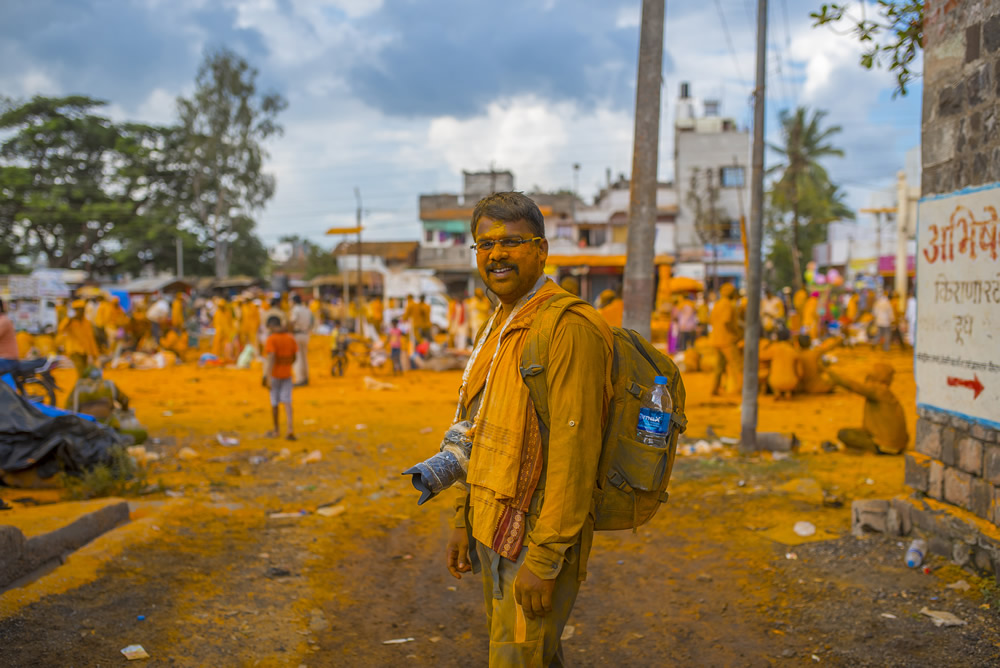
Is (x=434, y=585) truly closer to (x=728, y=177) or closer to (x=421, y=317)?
(x=421, y=317)

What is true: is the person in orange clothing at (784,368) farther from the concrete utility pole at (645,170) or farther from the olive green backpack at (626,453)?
the olive green backpack at (626,453)

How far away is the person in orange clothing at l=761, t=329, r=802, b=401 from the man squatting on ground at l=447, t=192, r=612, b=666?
35.1ft

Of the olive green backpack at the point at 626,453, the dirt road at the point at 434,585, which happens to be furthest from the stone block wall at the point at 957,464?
the olive green backpack at the point at 626,453

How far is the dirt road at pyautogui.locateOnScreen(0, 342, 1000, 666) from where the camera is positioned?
3.87 meters

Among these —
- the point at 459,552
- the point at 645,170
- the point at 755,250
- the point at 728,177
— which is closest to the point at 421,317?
the point at 755,250

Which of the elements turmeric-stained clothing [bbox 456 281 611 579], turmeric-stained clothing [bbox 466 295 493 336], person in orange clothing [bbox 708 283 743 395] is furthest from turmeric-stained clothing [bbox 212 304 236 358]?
turmeric-stained clothing [bbox 456 281 611 579]

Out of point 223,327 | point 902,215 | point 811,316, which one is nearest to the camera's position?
point 223,327

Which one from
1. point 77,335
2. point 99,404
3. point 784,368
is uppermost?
point 77,335

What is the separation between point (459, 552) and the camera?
252cm

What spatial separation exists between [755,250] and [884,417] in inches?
88.4

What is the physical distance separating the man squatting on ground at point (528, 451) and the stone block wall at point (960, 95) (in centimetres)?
351

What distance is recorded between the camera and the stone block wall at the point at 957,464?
4414 mm

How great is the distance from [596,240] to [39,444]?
117ft

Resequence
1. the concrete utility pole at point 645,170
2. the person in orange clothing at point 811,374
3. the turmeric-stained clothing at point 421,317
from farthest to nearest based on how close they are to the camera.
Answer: the turmeric-stained clothing at point 421,317
the person in orange clothing at point 811,374
the concrete utility pole at point 645,170
